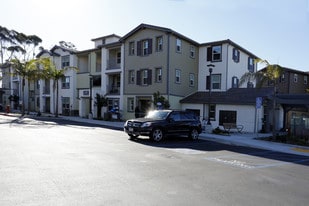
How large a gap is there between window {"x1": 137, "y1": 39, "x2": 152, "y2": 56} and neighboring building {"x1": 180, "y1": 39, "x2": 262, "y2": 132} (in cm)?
583

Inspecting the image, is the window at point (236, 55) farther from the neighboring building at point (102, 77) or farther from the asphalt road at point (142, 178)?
the asphalt road at point (142, 178)

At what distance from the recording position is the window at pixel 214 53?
26.2 meters

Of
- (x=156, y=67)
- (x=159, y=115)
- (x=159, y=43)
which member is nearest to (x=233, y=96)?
(x=156, y=67)

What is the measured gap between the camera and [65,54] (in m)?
36.6

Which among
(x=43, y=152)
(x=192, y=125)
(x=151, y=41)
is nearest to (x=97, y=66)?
(x=151, y=41)

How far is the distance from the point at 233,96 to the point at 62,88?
24550 mm

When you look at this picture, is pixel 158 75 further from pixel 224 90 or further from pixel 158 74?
pixel 224 90

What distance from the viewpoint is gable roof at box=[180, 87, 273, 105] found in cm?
2155

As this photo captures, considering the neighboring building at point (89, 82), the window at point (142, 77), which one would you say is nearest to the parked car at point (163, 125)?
the window at point (142, 77)

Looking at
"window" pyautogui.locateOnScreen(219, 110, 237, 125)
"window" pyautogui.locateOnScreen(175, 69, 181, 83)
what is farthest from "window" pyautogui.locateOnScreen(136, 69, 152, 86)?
"window" pyautogui.locateOnScreen(219, 110, 237, 125)

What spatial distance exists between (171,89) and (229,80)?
20.7ft

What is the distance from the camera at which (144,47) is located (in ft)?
88.1

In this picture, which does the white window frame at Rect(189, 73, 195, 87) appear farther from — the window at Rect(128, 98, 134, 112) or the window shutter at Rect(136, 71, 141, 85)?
the window at Rect(128, 98, 134, 112)

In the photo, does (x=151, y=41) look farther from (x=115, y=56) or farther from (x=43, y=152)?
(x=43, y=152)
